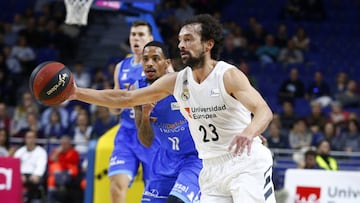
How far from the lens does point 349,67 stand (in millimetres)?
18078

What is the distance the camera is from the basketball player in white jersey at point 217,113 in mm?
6098

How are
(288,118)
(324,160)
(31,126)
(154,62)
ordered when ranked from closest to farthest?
(154,62)
(324,160)
(288,118)
(31,126)

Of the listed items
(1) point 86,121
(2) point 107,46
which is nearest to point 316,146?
(1) point 86,121

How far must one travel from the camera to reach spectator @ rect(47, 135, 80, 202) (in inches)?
539

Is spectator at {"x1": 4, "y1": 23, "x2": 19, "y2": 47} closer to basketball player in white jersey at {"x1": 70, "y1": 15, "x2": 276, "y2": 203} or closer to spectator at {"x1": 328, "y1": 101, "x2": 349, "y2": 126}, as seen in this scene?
spectator at {"x1": 328, "y1": 101, "x2": 349, "y2": 126}

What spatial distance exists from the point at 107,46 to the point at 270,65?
4266 millimetres

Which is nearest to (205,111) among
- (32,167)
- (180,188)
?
(180,188)

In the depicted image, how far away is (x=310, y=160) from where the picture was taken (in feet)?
40.7

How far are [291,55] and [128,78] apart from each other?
Result: 9544mm

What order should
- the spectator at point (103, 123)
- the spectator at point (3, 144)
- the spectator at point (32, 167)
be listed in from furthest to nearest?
the spectator at point (103, 123), the spectator at point (3, 144), the spectator at point (32, 167)

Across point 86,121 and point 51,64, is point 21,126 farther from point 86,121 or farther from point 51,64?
point 51,64

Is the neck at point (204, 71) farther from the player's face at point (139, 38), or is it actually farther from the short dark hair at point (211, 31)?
the player's face at point (139, 38)

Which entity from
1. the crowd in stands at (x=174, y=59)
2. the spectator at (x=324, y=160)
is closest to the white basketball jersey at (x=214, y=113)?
the crowd in stands at (x=174, y=59)

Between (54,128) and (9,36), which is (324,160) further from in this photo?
(9,36)
